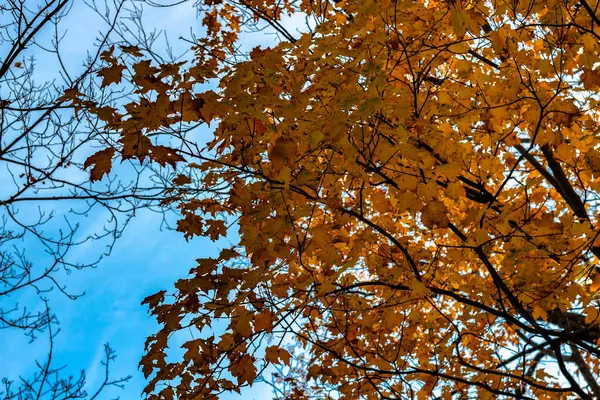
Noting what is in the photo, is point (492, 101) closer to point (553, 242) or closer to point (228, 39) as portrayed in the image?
point (553, 242)

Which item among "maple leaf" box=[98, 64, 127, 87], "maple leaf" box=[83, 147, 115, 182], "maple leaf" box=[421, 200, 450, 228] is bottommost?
"maple leaf" box=[421, 200, 450, 228]

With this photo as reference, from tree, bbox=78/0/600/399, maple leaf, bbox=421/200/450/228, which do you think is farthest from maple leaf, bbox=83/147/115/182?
maple leaf, bbox=421/200/450/228

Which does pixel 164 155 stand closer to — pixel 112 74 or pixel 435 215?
pixel 112 74

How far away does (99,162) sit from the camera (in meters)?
2.38

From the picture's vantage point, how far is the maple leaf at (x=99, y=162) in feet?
7.75

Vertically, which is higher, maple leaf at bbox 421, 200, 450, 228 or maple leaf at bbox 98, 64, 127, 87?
maple leaf at bbox 98, 64, 127, 87

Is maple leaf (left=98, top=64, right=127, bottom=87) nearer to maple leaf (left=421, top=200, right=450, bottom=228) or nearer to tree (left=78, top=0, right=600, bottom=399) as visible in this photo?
tree (left=78, top=0, right=600, bottom=399)

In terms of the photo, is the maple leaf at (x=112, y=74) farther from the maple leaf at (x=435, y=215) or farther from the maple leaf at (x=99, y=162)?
the maple leaf at (x=435, y=215)

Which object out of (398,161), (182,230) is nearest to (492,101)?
(398,161)

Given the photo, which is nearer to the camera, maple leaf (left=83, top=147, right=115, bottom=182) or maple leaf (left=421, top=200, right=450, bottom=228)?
maple leaf (left=83, top=147, right=115, bottom=182)

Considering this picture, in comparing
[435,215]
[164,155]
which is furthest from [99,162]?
[435,215]

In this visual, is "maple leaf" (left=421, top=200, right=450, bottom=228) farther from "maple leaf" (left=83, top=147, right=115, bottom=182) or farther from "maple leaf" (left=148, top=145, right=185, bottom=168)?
"maple leaf" (left=83, top=147, right=115, bottom=182)

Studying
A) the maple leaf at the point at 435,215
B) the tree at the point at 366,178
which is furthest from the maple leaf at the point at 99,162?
the maple leaf at the point at 435,215

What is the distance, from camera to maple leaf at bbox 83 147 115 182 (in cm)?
236
